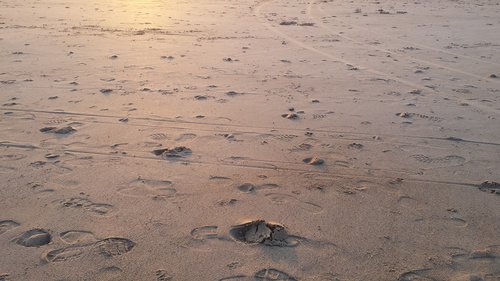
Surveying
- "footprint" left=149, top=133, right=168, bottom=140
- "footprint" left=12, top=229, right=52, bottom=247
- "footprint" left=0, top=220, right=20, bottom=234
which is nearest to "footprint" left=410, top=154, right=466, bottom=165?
"footprint" left=149, top=133, right=168, bottom=140

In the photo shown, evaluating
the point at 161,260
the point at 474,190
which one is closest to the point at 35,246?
the point at 161,260

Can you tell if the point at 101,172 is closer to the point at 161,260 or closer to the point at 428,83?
the point at 161,260

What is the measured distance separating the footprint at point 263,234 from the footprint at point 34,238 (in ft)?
3.94

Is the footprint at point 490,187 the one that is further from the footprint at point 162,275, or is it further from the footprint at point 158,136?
the footprint at point 158,136

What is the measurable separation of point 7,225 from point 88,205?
536 millimetres

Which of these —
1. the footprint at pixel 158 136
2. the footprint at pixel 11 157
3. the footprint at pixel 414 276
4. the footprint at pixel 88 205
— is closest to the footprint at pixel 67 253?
the footprint at pixel 88 205

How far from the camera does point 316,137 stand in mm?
4625

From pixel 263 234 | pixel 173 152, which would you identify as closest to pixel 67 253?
pixel 263 234

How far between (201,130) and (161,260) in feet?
7.11

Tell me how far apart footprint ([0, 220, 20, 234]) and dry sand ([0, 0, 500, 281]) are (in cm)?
1

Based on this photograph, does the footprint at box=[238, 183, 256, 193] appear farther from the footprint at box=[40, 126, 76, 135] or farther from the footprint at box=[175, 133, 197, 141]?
the footprint at box=[40, 126, 76, 135]

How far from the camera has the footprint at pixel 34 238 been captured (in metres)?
2.88

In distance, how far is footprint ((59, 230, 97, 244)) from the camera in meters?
2.91

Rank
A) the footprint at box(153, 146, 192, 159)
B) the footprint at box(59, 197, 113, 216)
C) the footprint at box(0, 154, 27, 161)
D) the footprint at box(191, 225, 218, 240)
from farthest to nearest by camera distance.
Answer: the footprint at box(153, 146, 192, 159)
the footprint at box(0, 154, 27, 161)
the footprint at box(59, 197, 113, 216)
the footprint at box(191, 225, 218, 240)
